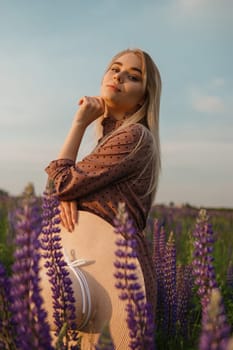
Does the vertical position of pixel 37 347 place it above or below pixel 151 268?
below

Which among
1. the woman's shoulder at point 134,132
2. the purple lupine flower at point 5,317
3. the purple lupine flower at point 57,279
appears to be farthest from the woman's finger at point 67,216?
the purple lupine flower at point 5,317

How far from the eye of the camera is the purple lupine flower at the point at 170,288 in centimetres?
419

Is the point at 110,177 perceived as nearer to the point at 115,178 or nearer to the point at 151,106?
the point at 115,178

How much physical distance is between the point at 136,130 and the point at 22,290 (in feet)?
7.53

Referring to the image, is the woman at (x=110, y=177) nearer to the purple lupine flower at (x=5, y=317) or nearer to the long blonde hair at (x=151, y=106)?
the long blonde hair at (x=151, y=106)

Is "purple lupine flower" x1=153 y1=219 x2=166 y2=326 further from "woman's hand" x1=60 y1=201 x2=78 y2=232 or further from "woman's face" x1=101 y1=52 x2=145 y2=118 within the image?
"woman's face" x1=101 y1=52 x2=145 y2=118

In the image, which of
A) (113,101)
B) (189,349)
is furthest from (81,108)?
(189,349)

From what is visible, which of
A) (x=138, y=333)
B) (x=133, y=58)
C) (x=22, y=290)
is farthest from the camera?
(x=133, y=58)

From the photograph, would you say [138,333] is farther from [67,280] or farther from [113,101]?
[113,101]

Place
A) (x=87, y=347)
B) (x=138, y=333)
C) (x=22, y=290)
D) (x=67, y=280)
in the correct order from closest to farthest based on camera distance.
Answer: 1. (x=22, y=290)
2. (x=138, y=333)
3. (x=67, y=280)
4. (x=87, y=347)

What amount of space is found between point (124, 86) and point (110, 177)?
0.87 meters

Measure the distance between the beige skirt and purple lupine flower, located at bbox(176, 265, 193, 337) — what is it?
1.23 m

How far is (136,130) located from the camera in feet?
12.8

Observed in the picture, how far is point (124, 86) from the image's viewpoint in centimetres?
415
